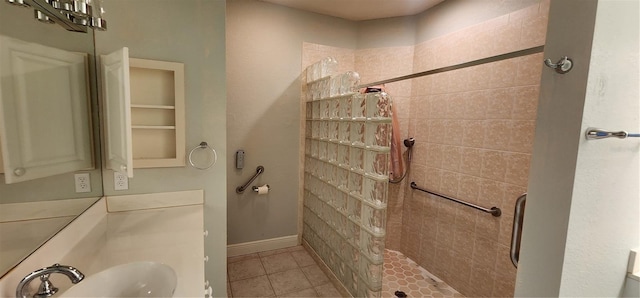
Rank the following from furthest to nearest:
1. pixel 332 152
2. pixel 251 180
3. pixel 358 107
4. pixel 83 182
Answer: pixel 251 180
pixel 332 152
pixel 358 107
pixel 83 182

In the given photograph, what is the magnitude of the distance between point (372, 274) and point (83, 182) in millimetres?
1724

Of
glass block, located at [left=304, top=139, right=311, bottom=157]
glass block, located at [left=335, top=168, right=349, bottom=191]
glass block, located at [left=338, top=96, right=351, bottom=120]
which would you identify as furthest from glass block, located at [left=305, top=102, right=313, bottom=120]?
glass block, located at [left=335, top=168, right=349, bottom=191]

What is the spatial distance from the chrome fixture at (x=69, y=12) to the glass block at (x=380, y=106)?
138 centimetres

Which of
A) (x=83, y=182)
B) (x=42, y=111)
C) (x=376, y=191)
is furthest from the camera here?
(x=376, y=191)

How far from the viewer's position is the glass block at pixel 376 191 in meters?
1.56

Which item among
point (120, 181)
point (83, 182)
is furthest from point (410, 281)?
point (83, 182)

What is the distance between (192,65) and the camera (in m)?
1.54

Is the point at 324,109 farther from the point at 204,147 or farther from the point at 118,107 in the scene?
the point at 118,107

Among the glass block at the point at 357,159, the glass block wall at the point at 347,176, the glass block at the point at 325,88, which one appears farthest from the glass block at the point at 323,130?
the glass block at the point at 357,159

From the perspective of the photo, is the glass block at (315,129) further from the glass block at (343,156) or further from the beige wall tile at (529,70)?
the beige wall tile at (529,70)

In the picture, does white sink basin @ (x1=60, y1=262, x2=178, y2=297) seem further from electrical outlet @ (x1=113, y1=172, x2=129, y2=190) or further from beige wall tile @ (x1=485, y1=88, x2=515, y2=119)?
beige wall tile @ (x1=485, y1=88, x2=515, y2=119)

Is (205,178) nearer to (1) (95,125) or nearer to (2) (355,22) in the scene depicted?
(1) (95,125)

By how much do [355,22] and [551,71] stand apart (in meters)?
2.21

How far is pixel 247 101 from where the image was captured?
2455 millimetres
